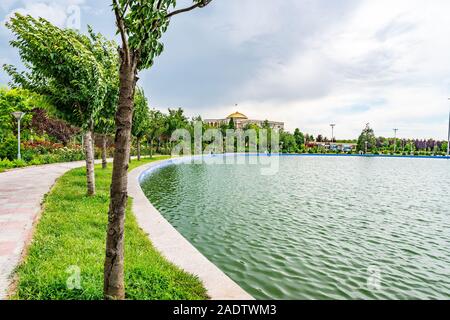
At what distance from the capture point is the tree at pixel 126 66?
286 centimetres

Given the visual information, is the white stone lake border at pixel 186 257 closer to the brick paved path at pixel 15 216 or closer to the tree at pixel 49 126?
the brick paved path at pixel 15 216

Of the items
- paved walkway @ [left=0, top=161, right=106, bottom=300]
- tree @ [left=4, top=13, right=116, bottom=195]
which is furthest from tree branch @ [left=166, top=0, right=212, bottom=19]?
tree @ [left=4, top=13, right=116, bottom=195]

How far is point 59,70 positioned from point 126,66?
6836 mm

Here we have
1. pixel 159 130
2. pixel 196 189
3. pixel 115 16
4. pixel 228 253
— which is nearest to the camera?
pixel 115 16

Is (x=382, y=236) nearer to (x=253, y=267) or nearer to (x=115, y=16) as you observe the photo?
(x=253, y=267)

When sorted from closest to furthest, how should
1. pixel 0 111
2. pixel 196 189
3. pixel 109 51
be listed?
pixel 109 51 → pixel 196 189 → pixel 0 111

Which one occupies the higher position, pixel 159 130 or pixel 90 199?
pixel 159 130

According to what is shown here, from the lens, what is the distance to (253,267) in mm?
6047

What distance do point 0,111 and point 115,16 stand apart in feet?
107

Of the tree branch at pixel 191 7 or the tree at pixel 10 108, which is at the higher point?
the tree at pixel 10 108

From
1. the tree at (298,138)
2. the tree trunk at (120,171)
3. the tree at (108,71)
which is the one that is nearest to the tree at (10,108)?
the tree at (108,71)

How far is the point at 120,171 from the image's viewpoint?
9.88 feet

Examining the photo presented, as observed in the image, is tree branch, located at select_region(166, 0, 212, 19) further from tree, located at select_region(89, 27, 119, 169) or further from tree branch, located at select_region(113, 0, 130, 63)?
tree, located at select_region(89, 27, 119, 169)
